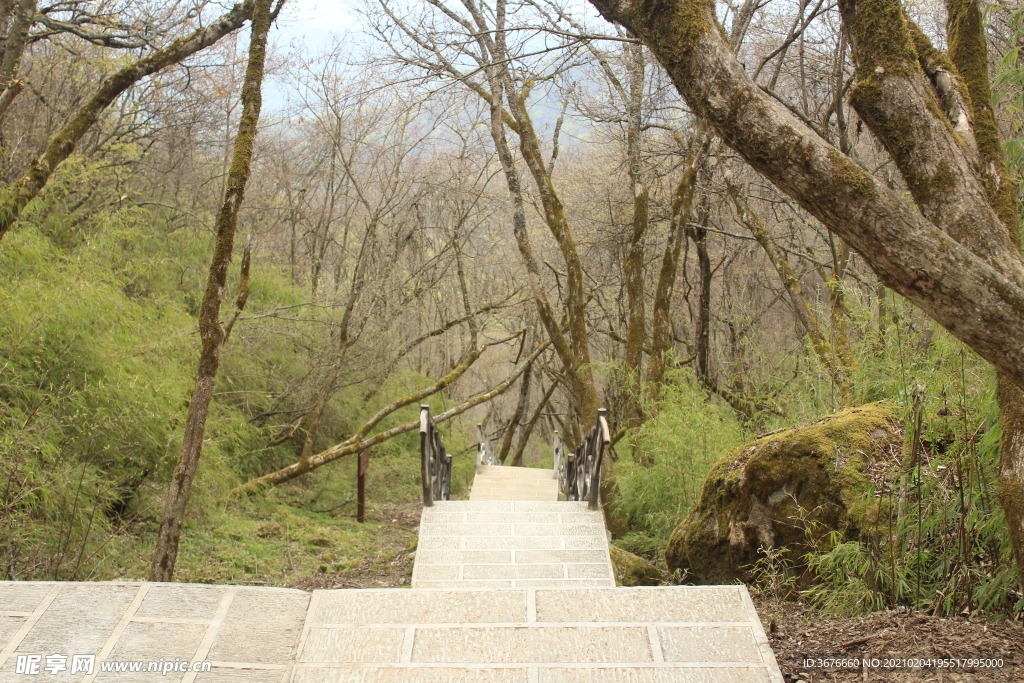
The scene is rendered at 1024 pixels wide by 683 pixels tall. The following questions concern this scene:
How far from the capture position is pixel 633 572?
582 cm

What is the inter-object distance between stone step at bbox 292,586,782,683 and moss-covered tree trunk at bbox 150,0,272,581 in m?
2.85

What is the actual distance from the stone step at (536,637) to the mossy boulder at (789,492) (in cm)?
174

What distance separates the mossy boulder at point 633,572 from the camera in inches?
228

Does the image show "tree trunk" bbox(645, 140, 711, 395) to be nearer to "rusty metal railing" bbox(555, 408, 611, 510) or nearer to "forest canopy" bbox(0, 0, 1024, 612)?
"forest canopy" bbox(0, 0, 1024, 612)

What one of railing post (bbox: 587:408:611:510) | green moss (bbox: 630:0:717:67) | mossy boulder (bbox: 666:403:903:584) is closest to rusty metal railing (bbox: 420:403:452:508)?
railing post (bbox: 587:408:611:510)

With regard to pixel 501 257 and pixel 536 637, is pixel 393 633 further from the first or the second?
pixel 501 257

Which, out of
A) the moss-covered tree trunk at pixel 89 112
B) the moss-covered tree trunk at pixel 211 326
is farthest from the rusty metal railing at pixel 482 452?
the moss-covered tree trunk at pixel 89 112

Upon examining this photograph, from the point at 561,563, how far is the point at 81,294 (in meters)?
4.32

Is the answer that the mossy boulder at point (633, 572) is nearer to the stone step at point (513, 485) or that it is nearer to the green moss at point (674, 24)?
the green moss at point (674, 24)

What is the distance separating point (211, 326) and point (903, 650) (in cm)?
494

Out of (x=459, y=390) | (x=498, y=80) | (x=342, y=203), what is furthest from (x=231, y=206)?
(x=459, y=390)

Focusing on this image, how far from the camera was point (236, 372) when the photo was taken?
11008 mm

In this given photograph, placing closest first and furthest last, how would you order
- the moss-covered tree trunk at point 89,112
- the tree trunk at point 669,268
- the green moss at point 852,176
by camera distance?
the green moss at point 852,176 → the moss-covered tree trunk at point 89,112 → the tree trunk at point 669,268

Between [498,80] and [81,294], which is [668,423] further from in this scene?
[81,294]
